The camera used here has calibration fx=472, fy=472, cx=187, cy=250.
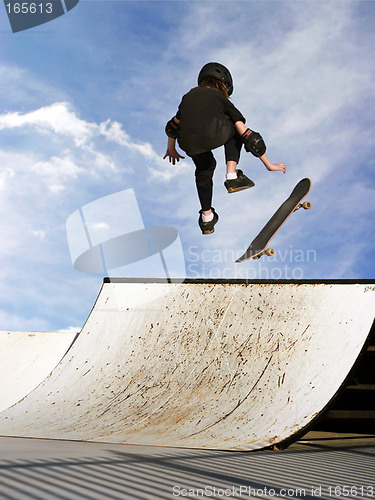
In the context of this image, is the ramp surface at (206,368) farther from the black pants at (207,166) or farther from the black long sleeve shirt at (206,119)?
the black long sleeve shirt at (206,119)

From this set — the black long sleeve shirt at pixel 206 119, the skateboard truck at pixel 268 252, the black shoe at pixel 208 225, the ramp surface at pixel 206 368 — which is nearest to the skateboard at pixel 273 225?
the skateboard truck at pixel 268 252

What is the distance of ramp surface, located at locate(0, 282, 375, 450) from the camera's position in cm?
570

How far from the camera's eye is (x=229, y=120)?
12.4 ft

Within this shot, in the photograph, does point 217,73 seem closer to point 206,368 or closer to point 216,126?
point 216,126

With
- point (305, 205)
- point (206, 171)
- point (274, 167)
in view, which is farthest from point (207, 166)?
point (305, 205)

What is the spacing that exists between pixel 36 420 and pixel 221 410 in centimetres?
283

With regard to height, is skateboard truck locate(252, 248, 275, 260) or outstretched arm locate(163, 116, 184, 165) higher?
outstretched arm locate(163, 116, 184, 165)

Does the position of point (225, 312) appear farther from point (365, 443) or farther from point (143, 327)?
point (365, 443)

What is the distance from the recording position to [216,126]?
370cm

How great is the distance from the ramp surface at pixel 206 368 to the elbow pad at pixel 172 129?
11.0ft

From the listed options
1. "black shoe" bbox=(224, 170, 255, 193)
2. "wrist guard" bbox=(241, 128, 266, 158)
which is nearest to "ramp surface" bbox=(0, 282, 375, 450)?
"black shoe" bbox=(224, 170, 255, 193)

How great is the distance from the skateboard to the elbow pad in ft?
4.37

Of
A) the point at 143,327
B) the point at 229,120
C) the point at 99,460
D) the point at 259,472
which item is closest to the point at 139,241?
the point at 229,120

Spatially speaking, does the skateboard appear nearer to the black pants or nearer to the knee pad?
the black pants
